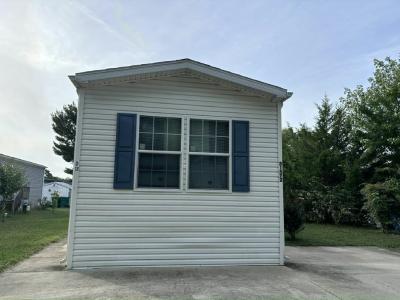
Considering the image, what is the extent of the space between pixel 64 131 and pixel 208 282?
29024mm

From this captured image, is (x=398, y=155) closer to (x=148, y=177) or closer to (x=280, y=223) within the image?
(x=280, y=223)

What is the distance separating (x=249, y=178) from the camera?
260 inches

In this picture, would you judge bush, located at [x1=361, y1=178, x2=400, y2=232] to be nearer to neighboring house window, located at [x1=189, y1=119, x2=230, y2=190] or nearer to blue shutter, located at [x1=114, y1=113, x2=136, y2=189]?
neighboring house window, located at [x1=189, y1=119, x2=230, y2=190]

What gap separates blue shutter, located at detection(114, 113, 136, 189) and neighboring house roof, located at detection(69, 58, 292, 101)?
727 millimetres

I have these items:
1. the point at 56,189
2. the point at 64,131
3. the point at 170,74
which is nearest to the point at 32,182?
the point at 64,131

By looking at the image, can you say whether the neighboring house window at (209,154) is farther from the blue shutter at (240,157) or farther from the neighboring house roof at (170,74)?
the neighboring house roof at (170,74)

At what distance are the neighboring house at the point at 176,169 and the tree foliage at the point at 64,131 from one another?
85.8 ft

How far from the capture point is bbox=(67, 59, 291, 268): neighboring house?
6.09m

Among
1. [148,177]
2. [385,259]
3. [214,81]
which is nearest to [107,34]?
[214,81]

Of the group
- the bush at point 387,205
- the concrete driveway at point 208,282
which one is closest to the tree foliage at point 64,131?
the bush at point 387,205

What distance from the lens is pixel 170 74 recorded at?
21.7 ft

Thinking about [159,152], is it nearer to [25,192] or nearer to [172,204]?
[172,204]

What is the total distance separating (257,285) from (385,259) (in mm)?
4152

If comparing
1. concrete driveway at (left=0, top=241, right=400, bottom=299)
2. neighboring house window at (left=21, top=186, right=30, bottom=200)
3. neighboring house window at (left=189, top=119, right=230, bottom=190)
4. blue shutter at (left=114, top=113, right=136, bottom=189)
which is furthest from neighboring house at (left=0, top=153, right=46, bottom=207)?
neighboring house window at (left=189, top=119, right=230, bottom=190)
